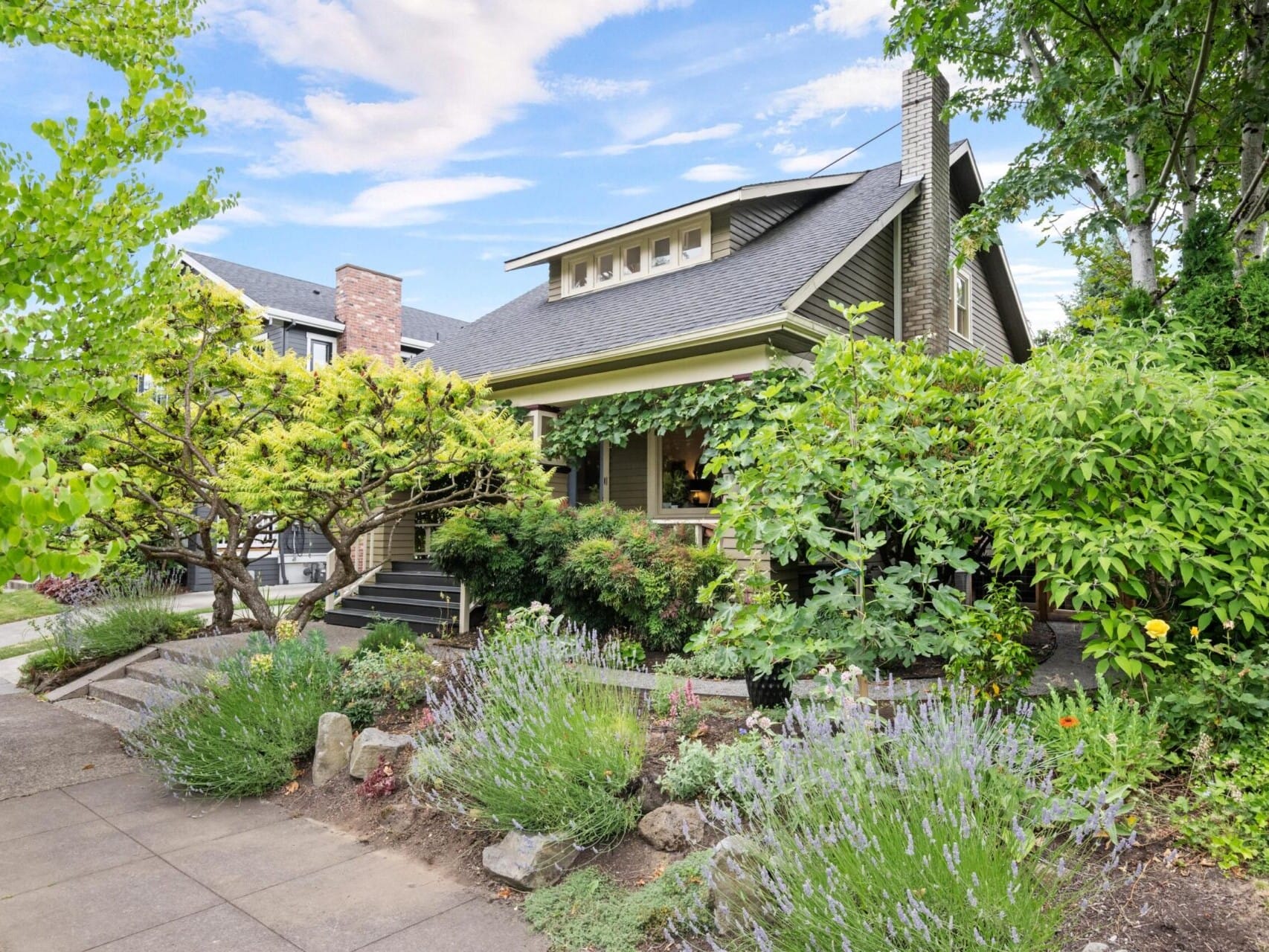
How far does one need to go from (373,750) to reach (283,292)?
63.7 feet

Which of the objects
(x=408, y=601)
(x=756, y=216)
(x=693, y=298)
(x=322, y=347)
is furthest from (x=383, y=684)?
(x=322, y=347)

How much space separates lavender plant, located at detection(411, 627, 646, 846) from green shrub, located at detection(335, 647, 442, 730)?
120cm

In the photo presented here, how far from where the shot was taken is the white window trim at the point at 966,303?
12817 mm

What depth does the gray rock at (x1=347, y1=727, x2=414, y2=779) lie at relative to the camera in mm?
4934

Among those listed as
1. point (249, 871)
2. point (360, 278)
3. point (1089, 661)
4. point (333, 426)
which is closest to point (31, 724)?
point (333, 426)

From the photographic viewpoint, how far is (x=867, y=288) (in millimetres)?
11008

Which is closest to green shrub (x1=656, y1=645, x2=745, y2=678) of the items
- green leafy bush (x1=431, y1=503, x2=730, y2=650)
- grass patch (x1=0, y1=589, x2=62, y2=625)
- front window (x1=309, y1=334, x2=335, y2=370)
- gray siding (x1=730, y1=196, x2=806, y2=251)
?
green leafy bush (x1=431, y1=503, x2=730, y2=650)

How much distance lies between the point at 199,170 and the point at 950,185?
12593 millimetres

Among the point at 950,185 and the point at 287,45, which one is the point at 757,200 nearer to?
the point at 950,185

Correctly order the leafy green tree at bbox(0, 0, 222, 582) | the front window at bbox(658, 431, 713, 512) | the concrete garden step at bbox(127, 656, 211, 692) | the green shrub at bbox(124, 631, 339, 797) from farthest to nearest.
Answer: the front window at bbox(658, 431, 713, 512)
the concrete garden step at bbox(127, 656, 211, 692)
the green shrub at bbox(124, 631, 339, 797)
the leafy green tree at bbox(0, 0, 222, 582)

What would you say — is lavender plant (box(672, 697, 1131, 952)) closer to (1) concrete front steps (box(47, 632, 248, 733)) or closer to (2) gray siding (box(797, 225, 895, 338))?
(1) concrete front steps (box(47, 632, 248, 733))

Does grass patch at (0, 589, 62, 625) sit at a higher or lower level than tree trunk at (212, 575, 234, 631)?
lower

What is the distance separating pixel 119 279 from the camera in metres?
4.83

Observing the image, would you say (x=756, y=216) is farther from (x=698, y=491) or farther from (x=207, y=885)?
(x=207, y=885)
